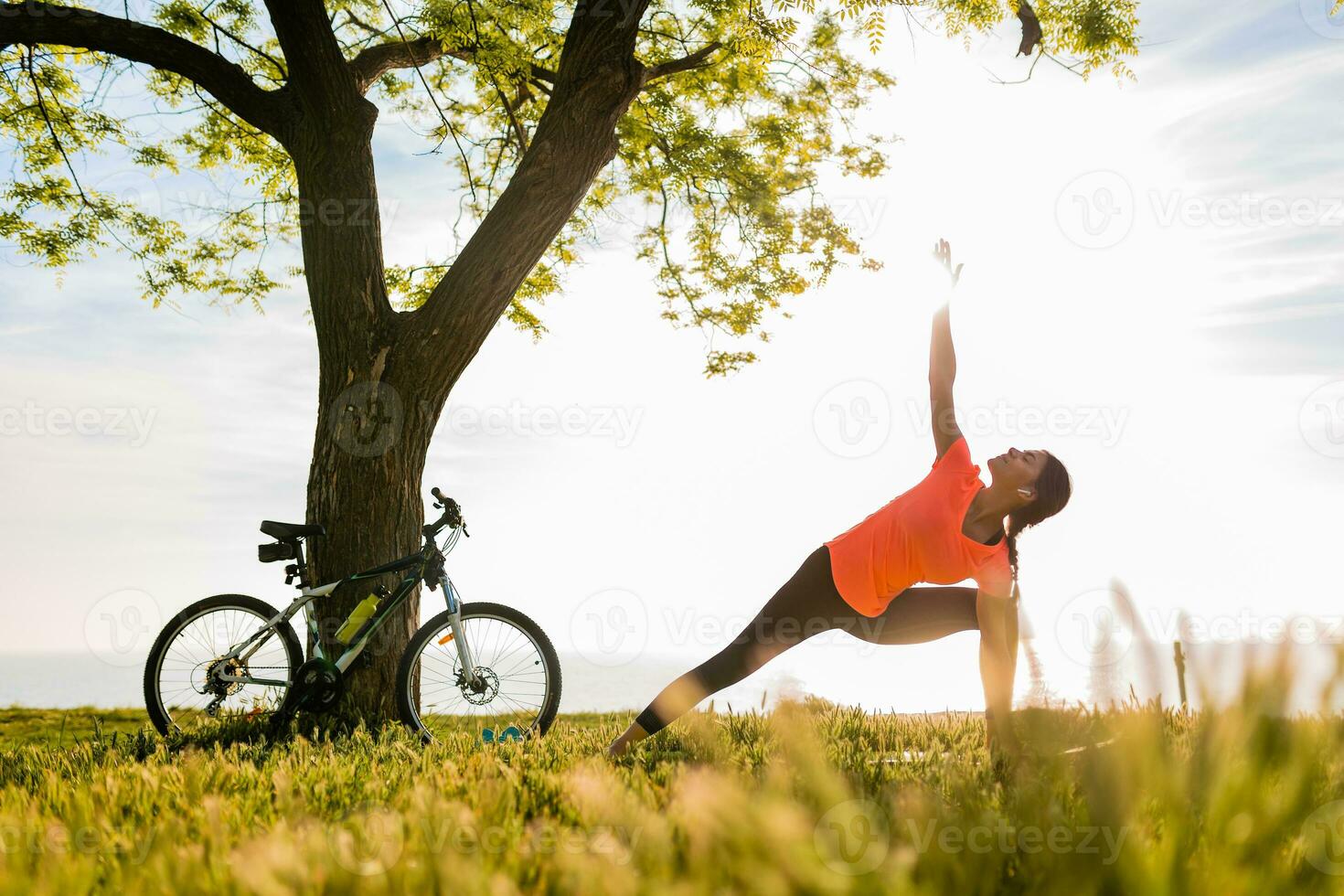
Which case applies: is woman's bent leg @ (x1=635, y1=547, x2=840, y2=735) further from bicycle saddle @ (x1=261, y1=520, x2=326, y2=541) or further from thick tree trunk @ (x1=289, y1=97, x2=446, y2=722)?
bicycle saddle @ (x1=261, y1=520, x2=326, y2=541)

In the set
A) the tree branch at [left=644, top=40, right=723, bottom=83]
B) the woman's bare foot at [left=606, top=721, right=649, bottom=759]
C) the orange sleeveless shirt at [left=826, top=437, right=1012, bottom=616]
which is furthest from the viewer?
the tree branch at [left=644, top=40, right=723, bottom=83]

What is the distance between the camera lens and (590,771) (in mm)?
3182

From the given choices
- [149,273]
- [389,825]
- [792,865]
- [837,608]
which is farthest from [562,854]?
[149,273]

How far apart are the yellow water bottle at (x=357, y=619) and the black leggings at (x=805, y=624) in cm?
246

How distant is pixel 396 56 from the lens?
8.87 metres

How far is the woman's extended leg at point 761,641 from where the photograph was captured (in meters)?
4.37

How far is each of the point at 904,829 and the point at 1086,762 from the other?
0.79 meters

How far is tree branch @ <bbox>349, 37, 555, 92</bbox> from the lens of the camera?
8.62 meters

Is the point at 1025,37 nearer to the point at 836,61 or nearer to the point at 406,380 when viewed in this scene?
the point at 836,61

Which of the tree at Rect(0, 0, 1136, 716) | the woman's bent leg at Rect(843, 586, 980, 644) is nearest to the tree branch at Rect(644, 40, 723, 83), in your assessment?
the tree at Rect(0, 0, 1136, 716)

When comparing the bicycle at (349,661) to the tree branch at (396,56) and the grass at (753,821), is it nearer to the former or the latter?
the grass at (753,821)

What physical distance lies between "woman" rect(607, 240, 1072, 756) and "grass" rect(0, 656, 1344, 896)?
1.64ft

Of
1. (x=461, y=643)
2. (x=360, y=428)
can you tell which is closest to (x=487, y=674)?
(x=461, y=643)

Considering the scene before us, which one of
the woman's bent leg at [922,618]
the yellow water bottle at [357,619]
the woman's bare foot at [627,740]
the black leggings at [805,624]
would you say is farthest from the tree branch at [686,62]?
the woman's bare foot at [627,740]
